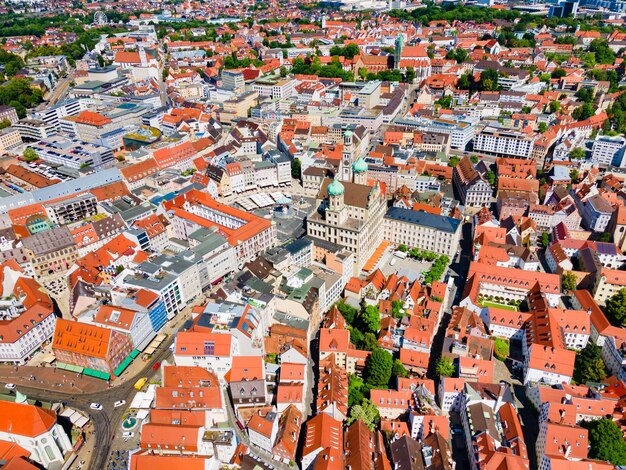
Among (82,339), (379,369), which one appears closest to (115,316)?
(82,339)

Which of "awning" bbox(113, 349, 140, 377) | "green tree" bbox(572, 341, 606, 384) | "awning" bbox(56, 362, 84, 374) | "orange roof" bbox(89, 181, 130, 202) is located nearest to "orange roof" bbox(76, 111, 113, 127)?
"orange roof" bbox(89, 181, 130, 202)

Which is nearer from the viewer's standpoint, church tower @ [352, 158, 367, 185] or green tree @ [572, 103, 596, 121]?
church tower @ [352, 158, 367, 185]

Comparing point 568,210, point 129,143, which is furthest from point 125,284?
point 568,210

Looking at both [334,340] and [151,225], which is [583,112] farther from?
[151,225]

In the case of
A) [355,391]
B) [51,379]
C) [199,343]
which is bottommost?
[51,379]

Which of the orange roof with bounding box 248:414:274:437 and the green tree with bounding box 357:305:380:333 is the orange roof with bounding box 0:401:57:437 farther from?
the green tree with bounding box 357:305:380:333

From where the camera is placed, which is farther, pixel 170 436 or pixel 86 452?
pixel 86 452

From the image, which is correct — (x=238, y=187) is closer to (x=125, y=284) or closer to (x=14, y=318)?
(x=125, y=284)
